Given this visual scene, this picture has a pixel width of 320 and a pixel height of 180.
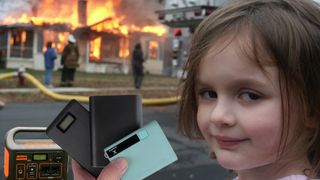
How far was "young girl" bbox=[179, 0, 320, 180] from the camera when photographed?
113 centimetres

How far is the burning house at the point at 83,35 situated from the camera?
2981 cm

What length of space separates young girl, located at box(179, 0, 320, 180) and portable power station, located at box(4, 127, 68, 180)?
1.26 metres

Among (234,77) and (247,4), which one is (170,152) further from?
(247,4)

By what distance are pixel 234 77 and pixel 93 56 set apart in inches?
1161

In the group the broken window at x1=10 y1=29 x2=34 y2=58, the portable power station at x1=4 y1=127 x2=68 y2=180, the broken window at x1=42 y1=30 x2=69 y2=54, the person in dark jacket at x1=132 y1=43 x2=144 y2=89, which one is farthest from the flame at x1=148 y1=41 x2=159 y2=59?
the portable power station at x1=4 y1=127 x2=68 y2=180

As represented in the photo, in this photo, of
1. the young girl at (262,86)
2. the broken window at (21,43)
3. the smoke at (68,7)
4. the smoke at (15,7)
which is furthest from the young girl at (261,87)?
the broken window at (21,43)

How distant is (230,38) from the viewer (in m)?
1.19

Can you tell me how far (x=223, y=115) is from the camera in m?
1.15

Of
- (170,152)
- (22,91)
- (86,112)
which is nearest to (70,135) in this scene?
(86,112)

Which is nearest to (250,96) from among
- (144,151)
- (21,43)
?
(144,151)

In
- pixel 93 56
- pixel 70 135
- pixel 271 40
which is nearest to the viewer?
pixel 271 40

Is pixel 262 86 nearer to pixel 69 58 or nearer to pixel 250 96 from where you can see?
pixel 250 96

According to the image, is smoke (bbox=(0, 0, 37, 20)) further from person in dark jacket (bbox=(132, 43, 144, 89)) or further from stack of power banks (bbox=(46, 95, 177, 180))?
stack of power banks (bbox=(46, 95, 177, 180))

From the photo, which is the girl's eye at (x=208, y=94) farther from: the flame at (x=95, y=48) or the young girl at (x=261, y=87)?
the flame at (x=95, y=48)
